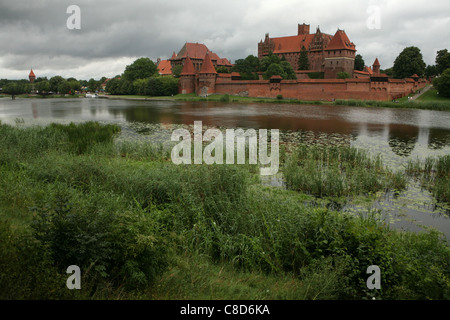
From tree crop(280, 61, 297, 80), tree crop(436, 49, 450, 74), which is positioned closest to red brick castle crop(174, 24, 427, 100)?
tree crop(280, 61, 297, 80)

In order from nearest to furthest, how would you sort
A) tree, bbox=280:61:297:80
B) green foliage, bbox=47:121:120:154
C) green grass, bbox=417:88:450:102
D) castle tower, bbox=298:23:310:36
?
1. green foliage, bbox=47:121:120:154
2. green grass, bbox=417:88:450:102
3. tree, bbox=280:61:297:80
4. castle tower, bbox=298:23:310:36

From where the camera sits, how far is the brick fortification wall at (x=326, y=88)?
1523 inches

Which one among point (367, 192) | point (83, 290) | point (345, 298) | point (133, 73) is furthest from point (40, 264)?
point (133, 73)

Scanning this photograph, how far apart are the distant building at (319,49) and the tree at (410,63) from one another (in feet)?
20.5

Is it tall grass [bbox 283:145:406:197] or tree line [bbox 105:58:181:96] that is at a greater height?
tree line [bbox 105:58:181:96]

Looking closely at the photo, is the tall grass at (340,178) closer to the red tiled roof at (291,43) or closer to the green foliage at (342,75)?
the green foliage at (342,75)

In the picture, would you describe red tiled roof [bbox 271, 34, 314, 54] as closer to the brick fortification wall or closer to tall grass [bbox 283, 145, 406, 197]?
the brick fortification wall

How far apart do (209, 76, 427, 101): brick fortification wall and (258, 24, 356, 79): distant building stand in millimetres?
7314

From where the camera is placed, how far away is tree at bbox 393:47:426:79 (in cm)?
4531

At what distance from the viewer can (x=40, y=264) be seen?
2.66m

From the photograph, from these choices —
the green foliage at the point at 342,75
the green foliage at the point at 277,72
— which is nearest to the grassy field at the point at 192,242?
the green foliage at the point at 342,75

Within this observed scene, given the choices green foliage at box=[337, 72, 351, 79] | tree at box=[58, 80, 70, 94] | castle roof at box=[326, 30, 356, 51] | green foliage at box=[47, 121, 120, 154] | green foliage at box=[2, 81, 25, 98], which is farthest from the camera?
green foliage at box=[2, 81, 25, 98]

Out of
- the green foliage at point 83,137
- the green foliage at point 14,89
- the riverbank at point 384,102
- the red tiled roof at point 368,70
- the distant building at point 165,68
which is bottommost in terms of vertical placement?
the green foliage at point 83,137

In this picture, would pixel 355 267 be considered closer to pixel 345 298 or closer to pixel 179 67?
pixel 345 298
